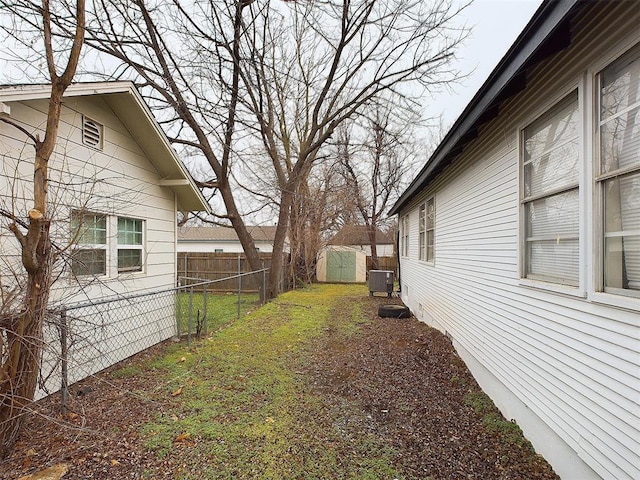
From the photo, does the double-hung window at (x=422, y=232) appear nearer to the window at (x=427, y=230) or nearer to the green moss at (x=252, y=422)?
the window at (x=427, y=230)

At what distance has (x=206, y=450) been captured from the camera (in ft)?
9.69

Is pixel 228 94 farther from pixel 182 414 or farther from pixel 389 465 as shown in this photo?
pixel 389 465

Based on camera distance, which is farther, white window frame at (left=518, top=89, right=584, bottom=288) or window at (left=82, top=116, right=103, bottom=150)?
window at (left=82, top=116, right=103, bottom=150)

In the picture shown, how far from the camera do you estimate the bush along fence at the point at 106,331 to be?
3.58 metres

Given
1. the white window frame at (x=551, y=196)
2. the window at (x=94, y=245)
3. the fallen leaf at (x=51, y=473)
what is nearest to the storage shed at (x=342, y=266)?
the window at (x=94, y=245)

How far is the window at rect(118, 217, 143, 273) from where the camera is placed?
19.5 feet

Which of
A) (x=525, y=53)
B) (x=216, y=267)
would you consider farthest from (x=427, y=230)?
(x=216, y=267)

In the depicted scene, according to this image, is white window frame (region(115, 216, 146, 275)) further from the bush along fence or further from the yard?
the yard

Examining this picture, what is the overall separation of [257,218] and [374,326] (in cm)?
1103

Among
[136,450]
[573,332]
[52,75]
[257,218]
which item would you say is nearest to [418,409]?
[573,332]

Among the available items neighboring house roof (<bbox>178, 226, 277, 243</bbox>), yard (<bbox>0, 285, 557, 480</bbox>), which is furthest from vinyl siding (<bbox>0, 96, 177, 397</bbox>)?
neighboring house roof (<bbox>178, 226, 277, 243</bbox>)

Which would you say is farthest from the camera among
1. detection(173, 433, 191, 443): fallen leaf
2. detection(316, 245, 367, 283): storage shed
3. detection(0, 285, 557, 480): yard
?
detection(316, 245, 367, 283): storage shed

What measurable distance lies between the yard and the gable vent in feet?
11.4

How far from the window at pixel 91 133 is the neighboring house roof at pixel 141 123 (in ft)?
1.53
